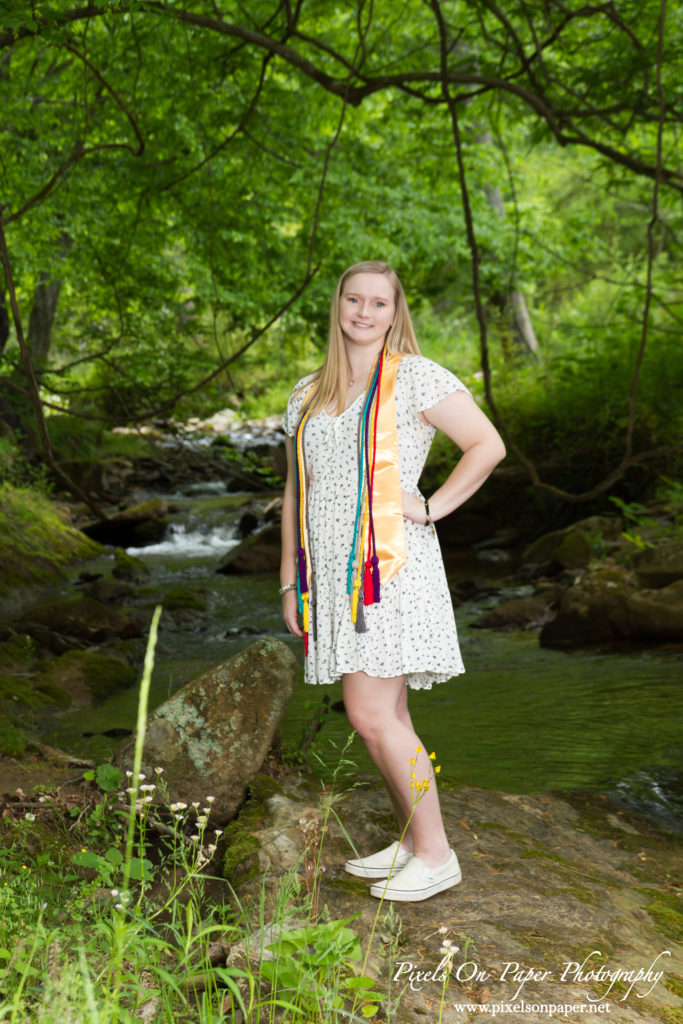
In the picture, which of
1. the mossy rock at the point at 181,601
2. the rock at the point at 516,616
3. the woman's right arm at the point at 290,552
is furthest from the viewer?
the mossy rock at the point at 181,601

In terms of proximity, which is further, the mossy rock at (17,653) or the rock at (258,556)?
the rock at (258,556)

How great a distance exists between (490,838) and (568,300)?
24.4 metres

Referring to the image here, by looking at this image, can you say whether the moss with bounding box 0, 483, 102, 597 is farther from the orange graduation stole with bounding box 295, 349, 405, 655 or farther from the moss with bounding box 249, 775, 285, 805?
the orange graduation stole with bounding box 295, 349, 405, 655

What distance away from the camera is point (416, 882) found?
290cm

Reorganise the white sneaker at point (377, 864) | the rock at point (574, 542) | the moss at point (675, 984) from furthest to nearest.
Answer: the rock at point (574, 542)
the white sneaker at point (377, 864)
the moss at point (675, 984)

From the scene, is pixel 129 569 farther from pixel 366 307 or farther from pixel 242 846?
pixel 366 307

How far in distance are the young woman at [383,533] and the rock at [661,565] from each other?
17.3ft

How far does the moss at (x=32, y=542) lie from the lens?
404 inches

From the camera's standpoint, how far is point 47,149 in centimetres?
1052

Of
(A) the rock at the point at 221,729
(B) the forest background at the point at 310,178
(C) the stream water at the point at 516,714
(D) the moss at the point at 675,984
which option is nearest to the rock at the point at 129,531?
(B) the forest background at the point at 310,178

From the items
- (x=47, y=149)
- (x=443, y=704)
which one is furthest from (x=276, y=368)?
(x=443, y=704)

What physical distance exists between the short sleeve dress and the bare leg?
0.07 meters

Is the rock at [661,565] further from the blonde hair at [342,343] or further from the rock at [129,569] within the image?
the rock at [129,569]

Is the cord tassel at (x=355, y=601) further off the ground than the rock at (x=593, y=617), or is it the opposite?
the cord tassel at (x=355, y=601)
